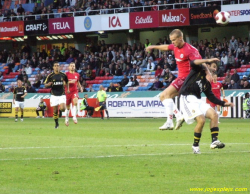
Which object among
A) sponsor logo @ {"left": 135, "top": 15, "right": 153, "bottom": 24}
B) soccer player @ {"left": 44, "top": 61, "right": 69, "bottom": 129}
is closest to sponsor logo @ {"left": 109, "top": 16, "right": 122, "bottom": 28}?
sponsor logo @ {"left": 135, "top": 15, "right": 153, "bottom": 24}

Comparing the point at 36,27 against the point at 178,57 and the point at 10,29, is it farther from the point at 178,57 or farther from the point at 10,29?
the point at 178,57

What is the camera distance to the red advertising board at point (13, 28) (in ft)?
172

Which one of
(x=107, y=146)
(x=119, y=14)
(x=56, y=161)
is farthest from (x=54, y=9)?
(x=56, y=161)

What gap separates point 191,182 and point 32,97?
3448 cm

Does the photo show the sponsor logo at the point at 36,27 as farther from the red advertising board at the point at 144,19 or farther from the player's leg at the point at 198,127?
the player's leg at the point at 198,127

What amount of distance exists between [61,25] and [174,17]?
11191mm

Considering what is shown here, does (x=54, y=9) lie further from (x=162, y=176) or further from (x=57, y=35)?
(x=162, y=176)

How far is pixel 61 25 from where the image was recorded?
4984cm

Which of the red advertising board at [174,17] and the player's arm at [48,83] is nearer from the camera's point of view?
the player's arm at [48,83]

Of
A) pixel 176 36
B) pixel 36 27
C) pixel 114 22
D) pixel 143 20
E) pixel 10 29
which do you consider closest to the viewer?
pixel 176 36

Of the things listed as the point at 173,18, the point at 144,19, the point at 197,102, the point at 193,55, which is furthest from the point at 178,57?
the point at 144,19

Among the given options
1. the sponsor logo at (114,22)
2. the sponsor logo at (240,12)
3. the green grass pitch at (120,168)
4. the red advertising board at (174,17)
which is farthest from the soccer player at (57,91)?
the sponsor logo at (114,22)

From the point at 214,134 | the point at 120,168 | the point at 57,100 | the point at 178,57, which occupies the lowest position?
the point at 120,168

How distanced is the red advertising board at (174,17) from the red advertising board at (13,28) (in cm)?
1439
